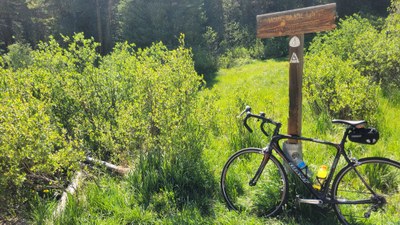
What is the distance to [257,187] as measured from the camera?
11.5 ft

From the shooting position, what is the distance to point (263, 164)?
11.0 ft

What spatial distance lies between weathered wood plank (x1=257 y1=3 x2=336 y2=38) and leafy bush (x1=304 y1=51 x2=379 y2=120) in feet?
6.37

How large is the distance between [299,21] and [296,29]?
90mm

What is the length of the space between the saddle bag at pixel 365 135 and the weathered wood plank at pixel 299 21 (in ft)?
3.63

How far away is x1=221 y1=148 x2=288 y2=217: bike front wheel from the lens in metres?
3.26

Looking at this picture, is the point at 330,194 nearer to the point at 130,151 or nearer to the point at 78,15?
the point at 130,151

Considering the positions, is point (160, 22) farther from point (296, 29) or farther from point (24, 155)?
point (24, 155)

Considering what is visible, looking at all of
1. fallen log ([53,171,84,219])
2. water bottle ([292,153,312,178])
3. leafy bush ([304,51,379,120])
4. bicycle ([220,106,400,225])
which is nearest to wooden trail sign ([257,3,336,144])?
water bottle ([292,153,312,178])

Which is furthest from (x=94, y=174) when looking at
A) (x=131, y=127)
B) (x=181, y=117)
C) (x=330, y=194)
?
(x=330, y=194)

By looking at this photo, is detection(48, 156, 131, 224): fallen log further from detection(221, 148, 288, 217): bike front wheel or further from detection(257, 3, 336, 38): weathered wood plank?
detection(257, 3, 336, 38): weathered wood plank

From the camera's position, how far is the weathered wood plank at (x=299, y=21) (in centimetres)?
311

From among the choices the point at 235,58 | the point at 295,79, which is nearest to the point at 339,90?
the point at 295,79

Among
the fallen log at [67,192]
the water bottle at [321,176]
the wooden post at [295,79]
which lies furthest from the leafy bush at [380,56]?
the fallen log at [67,192]

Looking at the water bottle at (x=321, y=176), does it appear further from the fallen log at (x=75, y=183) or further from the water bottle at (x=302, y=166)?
the fallen log at (x=75, y=183)
